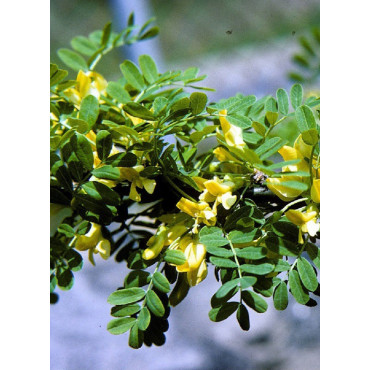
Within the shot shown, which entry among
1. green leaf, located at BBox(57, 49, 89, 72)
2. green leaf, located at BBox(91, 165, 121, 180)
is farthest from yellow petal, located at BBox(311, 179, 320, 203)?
green leaf, located at BBox(57, 49, 89, 72)

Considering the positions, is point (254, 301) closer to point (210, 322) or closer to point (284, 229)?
Answer: point (284, 229)

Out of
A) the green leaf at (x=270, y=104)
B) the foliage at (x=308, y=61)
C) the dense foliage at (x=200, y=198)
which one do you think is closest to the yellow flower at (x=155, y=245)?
the dense foliage at (x=200, y=198)

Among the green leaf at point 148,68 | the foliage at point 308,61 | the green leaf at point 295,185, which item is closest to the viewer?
the green leaf at point 295,185

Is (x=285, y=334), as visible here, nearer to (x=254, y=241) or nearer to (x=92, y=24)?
(x=254, y=241)

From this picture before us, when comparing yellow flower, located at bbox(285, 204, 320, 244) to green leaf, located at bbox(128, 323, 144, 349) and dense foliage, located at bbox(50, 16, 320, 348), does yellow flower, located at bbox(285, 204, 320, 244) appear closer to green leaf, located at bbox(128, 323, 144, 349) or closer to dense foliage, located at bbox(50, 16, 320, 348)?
dense foliage, located at bbox(50, 16, 320, 348)

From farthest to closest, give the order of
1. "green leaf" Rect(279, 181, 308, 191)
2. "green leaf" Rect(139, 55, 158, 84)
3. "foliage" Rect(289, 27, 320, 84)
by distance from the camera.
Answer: "foliage" Rect(289, 27, 320, 84), "green leaf" Rect(139, 55, 158, 84), "green leaf" Rect(279, 181, 308, 191)

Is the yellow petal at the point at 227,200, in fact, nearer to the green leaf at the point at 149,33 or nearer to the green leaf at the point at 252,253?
the green leaf at the point at 252,253
